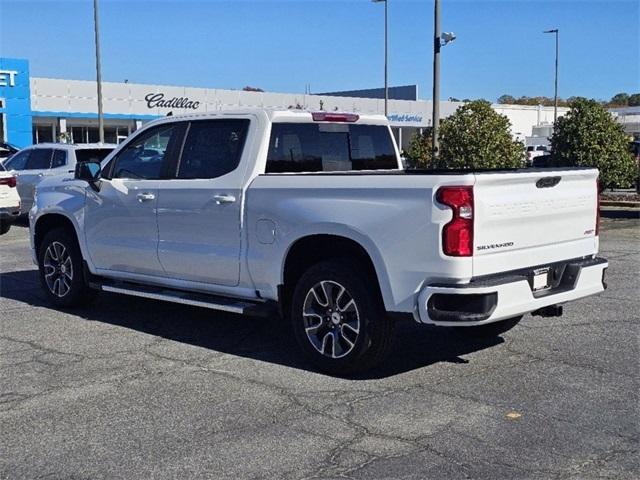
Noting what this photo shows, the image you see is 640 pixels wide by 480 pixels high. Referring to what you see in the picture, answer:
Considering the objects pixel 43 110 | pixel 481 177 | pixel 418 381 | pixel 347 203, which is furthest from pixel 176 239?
pixel 43 110

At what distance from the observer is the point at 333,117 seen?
7258 millimetres

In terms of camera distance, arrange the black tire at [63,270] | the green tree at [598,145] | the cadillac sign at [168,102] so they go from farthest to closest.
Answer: the cadillac sign at [168,102]
the green tree at [598,145]
the black tire at [63,270]

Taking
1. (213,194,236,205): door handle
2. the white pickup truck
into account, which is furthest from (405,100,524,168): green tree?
(213,194,236,205): door handle

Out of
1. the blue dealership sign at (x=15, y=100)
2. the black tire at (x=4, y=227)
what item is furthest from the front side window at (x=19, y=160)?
the blue dealership sign at (x=15, y=100)

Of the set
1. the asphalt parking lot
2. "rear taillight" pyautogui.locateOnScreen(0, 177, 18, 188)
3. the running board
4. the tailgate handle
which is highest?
the tailgate handle

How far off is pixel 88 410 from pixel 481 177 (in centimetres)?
297

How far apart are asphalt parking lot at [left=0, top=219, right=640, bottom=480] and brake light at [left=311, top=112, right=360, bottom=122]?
1.97 meters

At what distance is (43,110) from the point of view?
41.0 meters

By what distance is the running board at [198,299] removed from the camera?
6.42 meters

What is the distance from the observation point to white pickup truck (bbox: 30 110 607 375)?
531cm

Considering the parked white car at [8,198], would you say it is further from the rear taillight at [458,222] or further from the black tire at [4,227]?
the rear taillight at [458,222]

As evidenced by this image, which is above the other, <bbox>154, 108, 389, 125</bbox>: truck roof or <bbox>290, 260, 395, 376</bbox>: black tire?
<bbox>154, 108, 389, 125</bbox>: truck roof

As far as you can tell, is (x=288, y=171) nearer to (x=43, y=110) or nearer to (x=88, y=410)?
(x=88, y=410)

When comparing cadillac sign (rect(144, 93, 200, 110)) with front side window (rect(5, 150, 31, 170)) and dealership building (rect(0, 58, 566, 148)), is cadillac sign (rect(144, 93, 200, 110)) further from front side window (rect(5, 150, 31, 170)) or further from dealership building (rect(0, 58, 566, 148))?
front side window (rect(5, 150, 31, 170))
